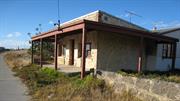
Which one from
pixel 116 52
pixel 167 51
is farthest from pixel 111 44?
pixel 167 51

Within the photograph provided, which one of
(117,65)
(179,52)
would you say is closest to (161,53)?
(179,52)

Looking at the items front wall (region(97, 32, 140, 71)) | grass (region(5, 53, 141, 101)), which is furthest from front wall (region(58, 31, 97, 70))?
grass (region(5, 53, 141, 101))

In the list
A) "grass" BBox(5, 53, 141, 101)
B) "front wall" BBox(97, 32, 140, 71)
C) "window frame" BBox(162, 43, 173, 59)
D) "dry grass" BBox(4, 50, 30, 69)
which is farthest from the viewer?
"dry grass" BBox(4, 50, 30, 69)

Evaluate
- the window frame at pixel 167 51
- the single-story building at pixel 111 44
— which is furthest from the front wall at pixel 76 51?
the window frame at pixel 167 51

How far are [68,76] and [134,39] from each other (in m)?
→ 6.49

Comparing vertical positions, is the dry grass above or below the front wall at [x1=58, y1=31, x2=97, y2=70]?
below

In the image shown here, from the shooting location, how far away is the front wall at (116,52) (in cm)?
1576

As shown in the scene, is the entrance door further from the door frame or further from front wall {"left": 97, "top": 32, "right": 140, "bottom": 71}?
front wall {"left": 97, "top": 32, "right": 140, "bottom": 71}

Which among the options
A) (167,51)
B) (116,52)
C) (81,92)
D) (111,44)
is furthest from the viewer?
(167,51)

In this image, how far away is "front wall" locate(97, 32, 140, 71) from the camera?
1576cm

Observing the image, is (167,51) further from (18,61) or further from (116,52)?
(18,61)

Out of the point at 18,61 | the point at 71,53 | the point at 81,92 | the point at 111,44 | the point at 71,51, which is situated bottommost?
the point at 18,61

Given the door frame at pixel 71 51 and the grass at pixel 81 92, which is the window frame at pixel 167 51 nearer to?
the door frame at pixel 71 51

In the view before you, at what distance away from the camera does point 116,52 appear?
1655cm
